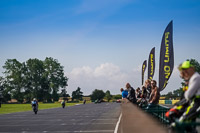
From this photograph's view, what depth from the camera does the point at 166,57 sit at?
613 inches

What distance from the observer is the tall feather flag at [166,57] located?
15398mm

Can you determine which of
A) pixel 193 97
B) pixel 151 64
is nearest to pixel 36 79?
pixel 151 64

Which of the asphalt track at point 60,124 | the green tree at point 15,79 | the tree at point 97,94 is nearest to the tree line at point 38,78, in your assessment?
the green tree at point 15,79

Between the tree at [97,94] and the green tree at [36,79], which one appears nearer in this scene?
the green tree at [36,79]

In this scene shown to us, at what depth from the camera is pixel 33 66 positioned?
413 feet

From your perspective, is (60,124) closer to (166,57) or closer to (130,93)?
(130,93)

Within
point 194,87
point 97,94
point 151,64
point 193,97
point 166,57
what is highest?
point 97,94

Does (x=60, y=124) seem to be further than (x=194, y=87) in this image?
Yes

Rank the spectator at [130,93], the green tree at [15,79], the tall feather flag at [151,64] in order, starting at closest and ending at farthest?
1. the spectator at [130,93]
2. the tall feather flag at [151,64]
3. the green tree at [15,79]

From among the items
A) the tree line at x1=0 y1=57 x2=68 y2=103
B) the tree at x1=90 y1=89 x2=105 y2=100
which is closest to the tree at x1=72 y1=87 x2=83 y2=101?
the tree at x1=90 y1=89 x2=105 y2=100

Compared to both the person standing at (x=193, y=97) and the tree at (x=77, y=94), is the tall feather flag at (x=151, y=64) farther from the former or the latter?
the tree at (x=77, y=94)

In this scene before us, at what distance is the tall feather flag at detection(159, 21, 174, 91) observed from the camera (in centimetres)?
1540

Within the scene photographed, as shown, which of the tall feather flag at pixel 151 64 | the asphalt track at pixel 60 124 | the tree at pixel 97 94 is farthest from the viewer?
the tree at pixel 97 94

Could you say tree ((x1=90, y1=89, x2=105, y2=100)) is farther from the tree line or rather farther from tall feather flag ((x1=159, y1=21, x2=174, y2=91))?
tall feather flag ((x1=159, y1=21, x2=174, y2=91))
